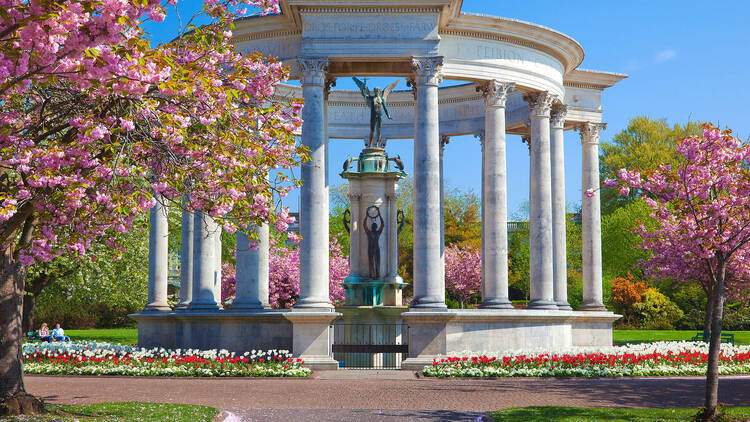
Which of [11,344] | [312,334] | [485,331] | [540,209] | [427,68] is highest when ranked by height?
[427,68]

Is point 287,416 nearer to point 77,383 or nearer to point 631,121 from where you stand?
point 77,383

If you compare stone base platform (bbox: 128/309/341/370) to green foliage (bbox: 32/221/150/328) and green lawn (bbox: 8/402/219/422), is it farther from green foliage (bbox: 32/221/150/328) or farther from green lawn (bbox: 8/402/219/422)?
green foliage (bbox: 32/221/150/328)

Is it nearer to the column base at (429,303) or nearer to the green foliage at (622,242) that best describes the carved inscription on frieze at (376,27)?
the column base at (429,303)

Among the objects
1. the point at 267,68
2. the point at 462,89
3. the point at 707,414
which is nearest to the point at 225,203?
the point at 267,68

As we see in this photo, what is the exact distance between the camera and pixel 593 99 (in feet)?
159

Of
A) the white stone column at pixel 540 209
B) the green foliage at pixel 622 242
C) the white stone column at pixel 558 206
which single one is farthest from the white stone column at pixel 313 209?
the green foliage at pixel 622 242

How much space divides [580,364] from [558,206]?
550 inches

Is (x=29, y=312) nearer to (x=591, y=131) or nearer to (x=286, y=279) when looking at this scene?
(x=286, y=279)

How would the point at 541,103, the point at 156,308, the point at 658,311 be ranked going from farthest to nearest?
the point at 658,311 → the point at 541,103 → the point at 156,308

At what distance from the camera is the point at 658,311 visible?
76.9 metres

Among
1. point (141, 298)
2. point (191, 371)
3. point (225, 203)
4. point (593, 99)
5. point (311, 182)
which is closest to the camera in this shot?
point (225, 203)

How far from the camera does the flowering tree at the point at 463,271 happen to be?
8281cm

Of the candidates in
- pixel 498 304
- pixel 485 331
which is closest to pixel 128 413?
pixel 485 331

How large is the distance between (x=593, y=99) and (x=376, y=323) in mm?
19851
